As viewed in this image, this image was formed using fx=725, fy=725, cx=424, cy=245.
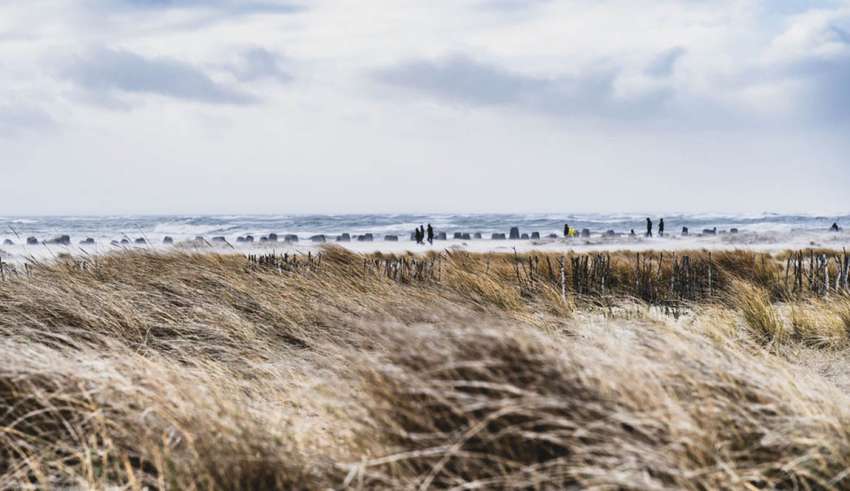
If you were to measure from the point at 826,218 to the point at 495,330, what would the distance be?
76.4 metres

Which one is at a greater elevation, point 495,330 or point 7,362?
point 495,330

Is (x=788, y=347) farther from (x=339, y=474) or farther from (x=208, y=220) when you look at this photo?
(x=208, y=220)

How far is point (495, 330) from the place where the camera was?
214 centimetres

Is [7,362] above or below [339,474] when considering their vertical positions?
above

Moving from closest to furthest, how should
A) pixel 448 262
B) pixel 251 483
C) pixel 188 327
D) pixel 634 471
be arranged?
pixel 634 471, pixel 251 483, pixel 188 327, pixel 448 262

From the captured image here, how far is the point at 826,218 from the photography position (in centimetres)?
6850

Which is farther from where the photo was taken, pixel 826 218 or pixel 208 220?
pixel 826 218

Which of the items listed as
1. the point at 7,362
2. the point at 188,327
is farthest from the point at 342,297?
the point at 7,362

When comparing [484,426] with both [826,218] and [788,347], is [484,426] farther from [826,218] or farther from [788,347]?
[826,218]

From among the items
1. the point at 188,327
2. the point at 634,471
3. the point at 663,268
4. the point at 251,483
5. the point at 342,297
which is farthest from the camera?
the point at 663,268

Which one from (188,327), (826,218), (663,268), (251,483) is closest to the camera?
(251,483)

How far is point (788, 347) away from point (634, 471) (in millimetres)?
3743

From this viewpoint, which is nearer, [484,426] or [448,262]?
[484,426]

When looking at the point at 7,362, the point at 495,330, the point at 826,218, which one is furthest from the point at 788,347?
the point at 826,218
